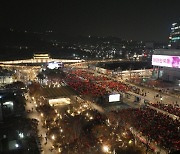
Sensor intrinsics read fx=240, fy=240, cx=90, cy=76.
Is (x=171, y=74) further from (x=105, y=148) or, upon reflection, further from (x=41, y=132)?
(x=105, y=148)

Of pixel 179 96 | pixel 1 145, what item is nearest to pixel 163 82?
pixel 179 96

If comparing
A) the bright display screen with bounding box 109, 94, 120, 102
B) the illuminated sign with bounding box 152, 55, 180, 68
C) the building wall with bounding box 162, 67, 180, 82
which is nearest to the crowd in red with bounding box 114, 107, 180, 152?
the bright display screen with bounding box 109, 94, 120, 102

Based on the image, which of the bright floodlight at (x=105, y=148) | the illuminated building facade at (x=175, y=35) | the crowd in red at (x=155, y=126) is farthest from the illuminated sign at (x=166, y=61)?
the bright floodlight at (x=105, y=148)

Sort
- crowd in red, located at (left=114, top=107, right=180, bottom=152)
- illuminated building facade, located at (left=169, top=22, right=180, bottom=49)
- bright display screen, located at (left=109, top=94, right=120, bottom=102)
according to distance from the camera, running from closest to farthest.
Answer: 1. crowd in red, located at (left=114, top=107, right=180, bottom=152)
2. bright display screen, located at (left=109, top=94, right=120, bottom=102)
3. illuminated building facade, located at (left=169, top=22, right=180, bottom=49)

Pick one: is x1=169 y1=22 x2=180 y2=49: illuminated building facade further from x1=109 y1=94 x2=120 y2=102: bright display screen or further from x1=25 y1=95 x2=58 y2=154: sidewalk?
x1=25 y1=95 x2=58 y2=154: sidewalk

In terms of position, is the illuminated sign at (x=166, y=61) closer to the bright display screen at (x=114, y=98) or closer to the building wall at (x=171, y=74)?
the building wall at (x=171, y=74)

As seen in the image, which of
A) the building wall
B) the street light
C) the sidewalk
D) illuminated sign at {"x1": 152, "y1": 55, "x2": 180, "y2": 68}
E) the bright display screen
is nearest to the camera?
the street light
